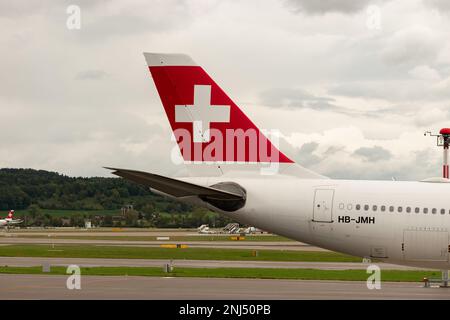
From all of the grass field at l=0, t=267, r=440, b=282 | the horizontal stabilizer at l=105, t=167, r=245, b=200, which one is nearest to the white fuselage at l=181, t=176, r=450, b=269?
the horizontal stabilizer at l=105, t=167, r=245, b=200

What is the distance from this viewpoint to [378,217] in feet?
84.6

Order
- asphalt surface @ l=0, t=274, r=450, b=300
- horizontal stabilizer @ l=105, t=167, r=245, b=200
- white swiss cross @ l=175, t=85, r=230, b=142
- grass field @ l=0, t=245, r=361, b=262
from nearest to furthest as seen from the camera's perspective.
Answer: horizontal stabilizer @ l=105, t=167, r=245, b=200
white swiss cross @ l=175, t=85, r=230, b=142
asphalt surface @ l=0, t=274, r=450, b=300
grass field @ l=0, t=245, r=361, b=262

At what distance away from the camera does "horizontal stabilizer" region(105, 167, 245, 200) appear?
23.0 metres

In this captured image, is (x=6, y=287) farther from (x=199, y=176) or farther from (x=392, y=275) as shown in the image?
(x=392, y=275)

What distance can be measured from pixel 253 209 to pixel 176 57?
627cm

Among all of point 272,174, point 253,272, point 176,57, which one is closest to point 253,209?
point 272,174

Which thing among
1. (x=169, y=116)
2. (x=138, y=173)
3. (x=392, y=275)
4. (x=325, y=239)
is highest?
(x=169, y=116)

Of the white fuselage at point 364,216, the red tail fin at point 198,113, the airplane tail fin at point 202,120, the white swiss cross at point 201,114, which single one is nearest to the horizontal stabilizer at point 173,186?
the white fuselage at point 364,216

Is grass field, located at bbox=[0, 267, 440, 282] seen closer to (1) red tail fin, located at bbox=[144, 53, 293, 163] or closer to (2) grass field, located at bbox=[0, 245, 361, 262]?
(2) grass field, located at bbox=[0, 245, 361, 262]

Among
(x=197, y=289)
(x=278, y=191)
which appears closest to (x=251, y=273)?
(x=197, y=289)

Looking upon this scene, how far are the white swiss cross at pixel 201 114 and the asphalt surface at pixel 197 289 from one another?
8.26 metres

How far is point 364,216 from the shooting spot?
84.8 feet

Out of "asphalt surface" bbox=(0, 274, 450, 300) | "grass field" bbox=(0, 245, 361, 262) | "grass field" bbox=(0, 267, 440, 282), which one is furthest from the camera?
"grass field" bbox=(0, 245, 361, 262)
